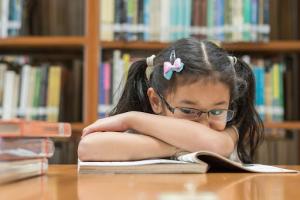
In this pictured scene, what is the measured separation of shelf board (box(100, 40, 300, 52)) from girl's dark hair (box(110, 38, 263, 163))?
2.16ft

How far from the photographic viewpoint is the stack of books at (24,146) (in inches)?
23.9

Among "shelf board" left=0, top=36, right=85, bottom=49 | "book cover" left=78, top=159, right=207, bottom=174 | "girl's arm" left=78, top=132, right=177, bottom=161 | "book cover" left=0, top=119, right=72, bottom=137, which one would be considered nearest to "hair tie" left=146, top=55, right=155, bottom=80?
"girl's arm" left=78, top=132, right=177, bottom=161

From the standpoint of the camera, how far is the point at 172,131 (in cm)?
102

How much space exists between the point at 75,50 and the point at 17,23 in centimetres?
25

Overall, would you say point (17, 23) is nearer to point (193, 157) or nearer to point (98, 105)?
point (98, 105)

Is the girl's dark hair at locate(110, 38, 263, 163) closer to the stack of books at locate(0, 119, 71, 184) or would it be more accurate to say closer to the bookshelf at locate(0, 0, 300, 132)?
the stack of books at locate(0, 119, 71, 184)

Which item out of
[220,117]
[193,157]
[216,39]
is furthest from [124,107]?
[216,39]

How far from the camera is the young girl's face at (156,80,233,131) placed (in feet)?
3.63

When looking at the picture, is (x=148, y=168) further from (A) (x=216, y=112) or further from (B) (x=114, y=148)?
(A) (x=216, y=112)

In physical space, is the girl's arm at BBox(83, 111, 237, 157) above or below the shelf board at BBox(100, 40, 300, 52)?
below

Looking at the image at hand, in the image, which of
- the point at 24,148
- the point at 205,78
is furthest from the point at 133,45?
the point at 24,148

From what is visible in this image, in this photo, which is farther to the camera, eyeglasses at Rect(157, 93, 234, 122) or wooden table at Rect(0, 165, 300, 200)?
eyeglasses at Rect(157, 93, 234, 122)

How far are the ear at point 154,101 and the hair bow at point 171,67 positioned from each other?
0.27 feet

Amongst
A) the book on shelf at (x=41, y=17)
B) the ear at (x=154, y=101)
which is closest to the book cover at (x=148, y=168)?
the ear at (x=154, y=101)
